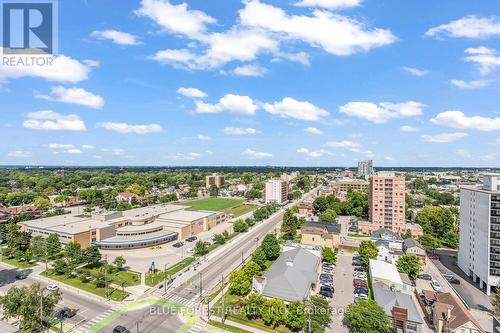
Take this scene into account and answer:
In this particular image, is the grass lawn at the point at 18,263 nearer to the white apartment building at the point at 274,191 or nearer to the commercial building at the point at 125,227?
the commercial building at the point at 125,227

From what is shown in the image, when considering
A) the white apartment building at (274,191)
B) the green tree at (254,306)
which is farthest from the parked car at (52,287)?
the white apartment building at (274,191)

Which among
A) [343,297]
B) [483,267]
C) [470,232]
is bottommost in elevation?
[343,297]

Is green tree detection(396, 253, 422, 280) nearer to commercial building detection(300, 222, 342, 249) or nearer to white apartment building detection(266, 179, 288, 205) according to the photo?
commercial building detection(300, 222, 342, 249)

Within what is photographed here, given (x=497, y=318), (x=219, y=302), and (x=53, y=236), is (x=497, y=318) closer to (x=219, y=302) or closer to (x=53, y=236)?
(x=219, y=302)

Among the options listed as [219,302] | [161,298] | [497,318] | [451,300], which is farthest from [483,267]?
[161,298]

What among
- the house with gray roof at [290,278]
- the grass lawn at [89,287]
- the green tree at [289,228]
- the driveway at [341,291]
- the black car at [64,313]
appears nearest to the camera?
the driveway at [341,291]
